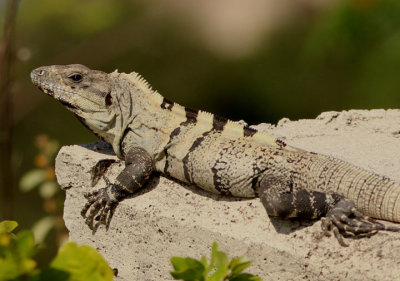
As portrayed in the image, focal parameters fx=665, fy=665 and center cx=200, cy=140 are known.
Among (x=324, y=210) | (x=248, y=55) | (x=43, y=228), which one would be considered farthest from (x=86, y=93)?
(x=248, y=55)

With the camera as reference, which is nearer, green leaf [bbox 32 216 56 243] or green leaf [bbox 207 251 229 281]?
green leaf [bbox 207 251 229 281]

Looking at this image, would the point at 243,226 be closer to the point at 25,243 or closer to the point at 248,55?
the point at 25,243

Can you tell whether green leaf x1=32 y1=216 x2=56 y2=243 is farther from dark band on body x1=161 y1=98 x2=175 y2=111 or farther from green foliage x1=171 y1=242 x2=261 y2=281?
green foliage x1=171 y1=242 x2=261 y2=281

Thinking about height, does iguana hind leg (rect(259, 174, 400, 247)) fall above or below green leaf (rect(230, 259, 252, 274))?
above

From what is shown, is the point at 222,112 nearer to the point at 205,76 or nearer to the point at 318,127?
the point at 205,76

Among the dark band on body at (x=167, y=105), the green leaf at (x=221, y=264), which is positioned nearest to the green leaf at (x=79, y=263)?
the green leaf at (x=221, y=264)

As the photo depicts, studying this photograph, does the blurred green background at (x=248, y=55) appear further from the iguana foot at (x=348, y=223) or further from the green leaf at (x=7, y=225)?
the green leaf at (x=7, y=225)

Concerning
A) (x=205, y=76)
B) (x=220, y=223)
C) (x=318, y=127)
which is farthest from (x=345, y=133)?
(x=205, y=76)

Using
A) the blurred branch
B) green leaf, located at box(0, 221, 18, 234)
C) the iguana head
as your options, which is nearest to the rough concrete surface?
the iguana head
